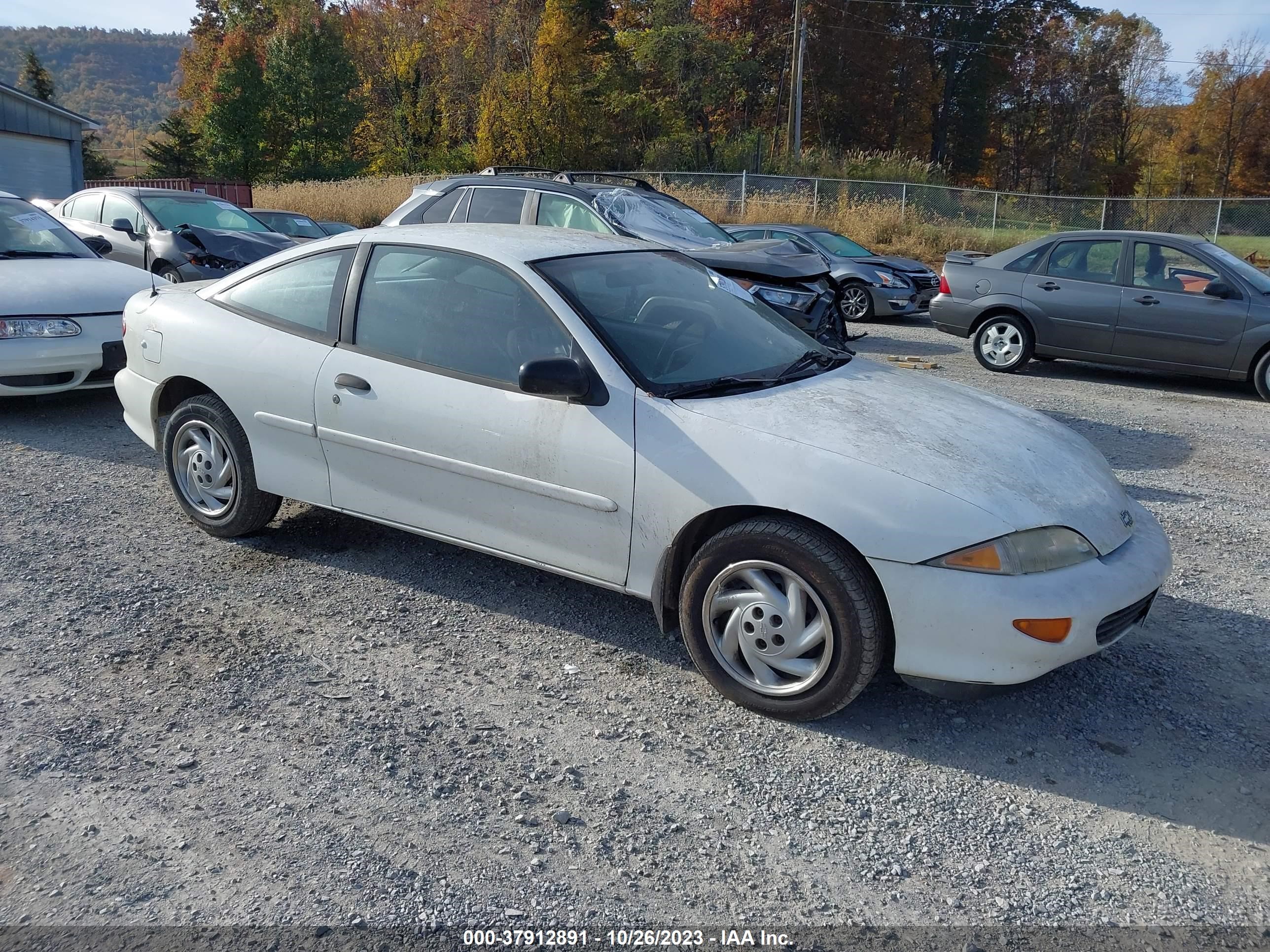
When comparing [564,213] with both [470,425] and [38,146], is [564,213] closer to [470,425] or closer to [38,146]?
[470,425]

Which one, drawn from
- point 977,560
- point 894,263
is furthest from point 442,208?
point 894,263

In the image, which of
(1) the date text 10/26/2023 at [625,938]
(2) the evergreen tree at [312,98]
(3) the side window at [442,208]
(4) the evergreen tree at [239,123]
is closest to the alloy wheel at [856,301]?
(3) the side window at [442,208]

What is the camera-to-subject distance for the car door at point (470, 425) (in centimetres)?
371

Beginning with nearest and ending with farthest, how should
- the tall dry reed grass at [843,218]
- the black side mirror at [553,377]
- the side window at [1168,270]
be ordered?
1. the black side mirror at [553,377]
2. the side window at [1168,270]
3. the tall dry reed grass at [843,218]

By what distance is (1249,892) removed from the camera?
8.74ft

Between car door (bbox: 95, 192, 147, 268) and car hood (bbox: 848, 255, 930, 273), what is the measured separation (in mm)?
9486

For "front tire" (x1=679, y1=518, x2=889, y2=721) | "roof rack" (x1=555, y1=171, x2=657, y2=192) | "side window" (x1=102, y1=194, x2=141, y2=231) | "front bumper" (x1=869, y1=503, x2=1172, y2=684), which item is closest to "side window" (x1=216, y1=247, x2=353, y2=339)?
"front tire" (x1=679, y1=518, x2=889, y2=721)

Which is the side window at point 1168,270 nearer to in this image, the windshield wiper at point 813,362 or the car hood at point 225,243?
the windshield wiper at point 813,362

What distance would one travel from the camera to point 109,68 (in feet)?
472

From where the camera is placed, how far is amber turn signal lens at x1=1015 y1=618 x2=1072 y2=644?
3.11 meters

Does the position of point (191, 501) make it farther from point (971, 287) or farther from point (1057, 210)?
point (1057, 210)

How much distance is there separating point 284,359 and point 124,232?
8.90 metres

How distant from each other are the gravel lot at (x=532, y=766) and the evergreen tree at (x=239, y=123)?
4641cm

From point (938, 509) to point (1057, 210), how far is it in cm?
2529
